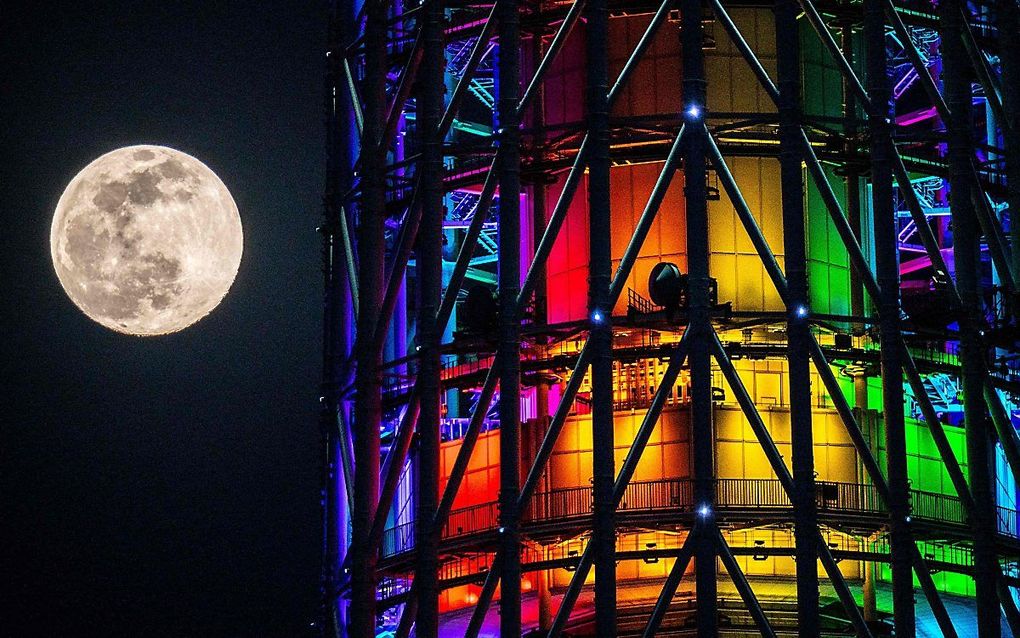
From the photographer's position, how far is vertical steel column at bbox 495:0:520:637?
3156 centimetres

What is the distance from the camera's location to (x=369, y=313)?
120 ft

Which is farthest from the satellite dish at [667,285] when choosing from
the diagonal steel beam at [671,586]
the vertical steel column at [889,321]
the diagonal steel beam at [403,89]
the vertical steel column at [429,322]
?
the diagonal steel beam at [403,89]

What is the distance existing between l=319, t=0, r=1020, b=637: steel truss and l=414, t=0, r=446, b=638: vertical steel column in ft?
0.17

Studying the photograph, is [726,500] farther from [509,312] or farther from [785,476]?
[509,312]

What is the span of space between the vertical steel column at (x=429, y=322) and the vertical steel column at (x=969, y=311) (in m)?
10.2

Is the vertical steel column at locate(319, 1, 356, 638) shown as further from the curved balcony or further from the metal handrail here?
the metal handrail

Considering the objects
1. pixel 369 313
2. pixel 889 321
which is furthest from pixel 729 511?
pixel 369 313

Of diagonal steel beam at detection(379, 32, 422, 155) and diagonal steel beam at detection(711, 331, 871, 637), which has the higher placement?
diagonal steel beam at detection(379, 32, 422, 155)

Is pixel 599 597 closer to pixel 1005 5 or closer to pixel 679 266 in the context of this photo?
pixel 679 266

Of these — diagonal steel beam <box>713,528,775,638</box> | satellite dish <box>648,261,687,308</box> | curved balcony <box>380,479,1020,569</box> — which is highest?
satellite dish <box>648,261,687,308</box>

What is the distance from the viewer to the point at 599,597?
30.7 m

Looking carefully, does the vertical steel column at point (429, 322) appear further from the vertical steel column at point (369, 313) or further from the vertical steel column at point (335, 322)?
the vertical steel column at point (335, 322)

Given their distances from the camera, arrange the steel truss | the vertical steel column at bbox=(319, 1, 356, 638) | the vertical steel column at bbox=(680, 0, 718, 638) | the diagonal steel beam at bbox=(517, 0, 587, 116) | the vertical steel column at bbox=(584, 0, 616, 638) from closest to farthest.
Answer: the vertical steel column at bbox=(680, 0, 718, 638) < the vertical steel column at bbox=(584, 0, 616, 638) < the steel truss < the diagonal steel beam at bbox=(517, 0, 587, 116) < the vertical steel column at bbox=(319, 1, 356, 638)

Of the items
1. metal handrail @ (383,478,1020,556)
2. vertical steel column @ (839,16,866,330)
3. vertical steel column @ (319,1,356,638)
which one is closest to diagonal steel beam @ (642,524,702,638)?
metal handrail @ (383,478,1020,556)
